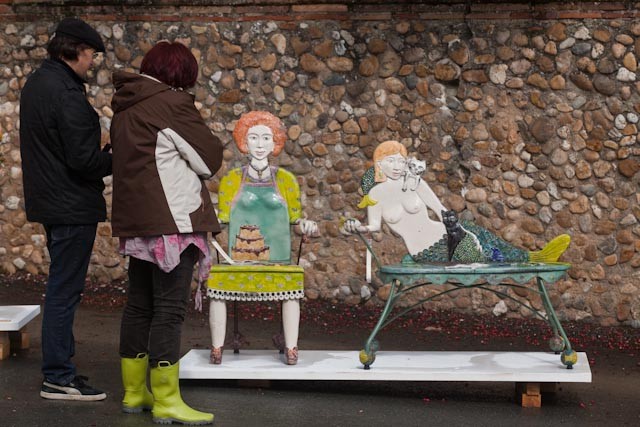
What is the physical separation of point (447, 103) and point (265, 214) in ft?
9.31

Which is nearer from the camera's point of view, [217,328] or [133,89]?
[133,89]

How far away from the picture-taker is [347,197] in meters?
8.56

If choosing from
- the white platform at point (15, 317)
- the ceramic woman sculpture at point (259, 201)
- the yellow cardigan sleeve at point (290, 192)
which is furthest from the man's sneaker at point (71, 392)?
the yellow cardigan sleeve at point (290, 192)

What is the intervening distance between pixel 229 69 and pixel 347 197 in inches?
56.0

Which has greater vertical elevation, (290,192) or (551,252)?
(290,192)

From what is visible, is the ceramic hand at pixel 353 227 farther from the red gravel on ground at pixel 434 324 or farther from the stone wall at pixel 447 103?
the stone wall at pixel 447 103

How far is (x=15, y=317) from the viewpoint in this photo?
6430mm

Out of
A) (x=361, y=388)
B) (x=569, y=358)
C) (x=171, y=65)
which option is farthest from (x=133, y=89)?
(x=569, y=358)

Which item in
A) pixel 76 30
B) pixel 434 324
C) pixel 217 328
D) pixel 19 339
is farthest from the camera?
pixel 434 324

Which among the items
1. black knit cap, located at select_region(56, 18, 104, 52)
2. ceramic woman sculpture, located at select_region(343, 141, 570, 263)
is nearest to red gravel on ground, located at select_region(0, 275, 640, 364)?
ceramic woman sculpture, located at select_region(343, 141, 570, 263)

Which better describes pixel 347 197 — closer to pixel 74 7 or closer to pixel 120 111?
pixel 74 7

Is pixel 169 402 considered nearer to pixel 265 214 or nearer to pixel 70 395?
pixel 70 395

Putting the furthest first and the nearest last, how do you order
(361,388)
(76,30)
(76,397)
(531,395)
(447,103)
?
(447,103) → (361,388) → (531,395) → (76,397) → (76,30)

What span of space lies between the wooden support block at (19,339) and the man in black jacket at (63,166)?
53.4 inches
